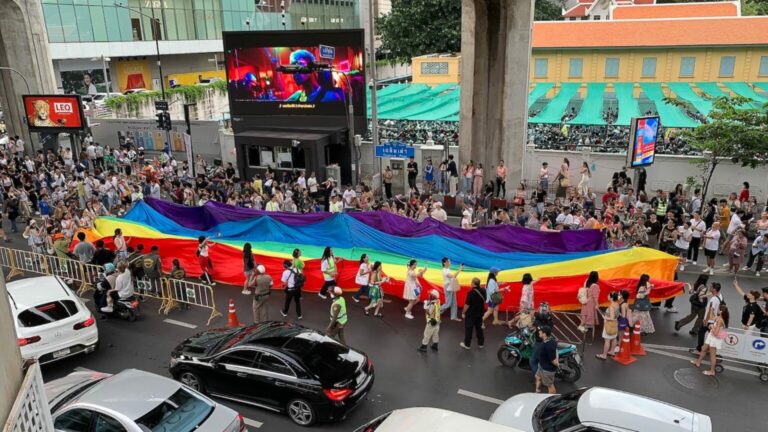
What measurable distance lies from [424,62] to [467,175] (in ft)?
72.2

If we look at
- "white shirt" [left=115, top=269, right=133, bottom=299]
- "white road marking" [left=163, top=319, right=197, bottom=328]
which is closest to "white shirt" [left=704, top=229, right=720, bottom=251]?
"white road marking" [left=163, top=319, right=197, bottom=328]

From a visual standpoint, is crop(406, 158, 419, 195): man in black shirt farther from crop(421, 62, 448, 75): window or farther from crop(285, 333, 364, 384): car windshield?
crop(421, 62, 448, 75): window

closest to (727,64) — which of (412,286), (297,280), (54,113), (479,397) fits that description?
(412,286)

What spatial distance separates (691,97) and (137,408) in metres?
32.0

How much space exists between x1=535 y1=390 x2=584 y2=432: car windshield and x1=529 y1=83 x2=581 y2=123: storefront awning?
815 inches

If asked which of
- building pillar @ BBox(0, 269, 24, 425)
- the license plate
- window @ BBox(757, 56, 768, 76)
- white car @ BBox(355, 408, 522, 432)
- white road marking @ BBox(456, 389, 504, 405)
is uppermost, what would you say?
window @ BBox(757, 56, 768, 76)

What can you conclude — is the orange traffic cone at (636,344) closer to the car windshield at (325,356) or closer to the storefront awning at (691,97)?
the car windshield at (325,356)

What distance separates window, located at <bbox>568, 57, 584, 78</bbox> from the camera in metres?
40.1

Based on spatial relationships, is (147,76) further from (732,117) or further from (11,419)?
(11,419)

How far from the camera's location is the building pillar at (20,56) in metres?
32.8

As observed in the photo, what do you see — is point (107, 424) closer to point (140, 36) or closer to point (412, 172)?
point (412, 172)

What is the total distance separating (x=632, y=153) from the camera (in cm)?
2009

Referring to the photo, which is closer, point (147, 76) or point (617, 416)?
point (617, 416)

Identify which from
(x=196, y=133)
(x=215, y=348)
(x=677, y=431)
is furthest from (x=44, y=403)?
(x=196, y=133)
